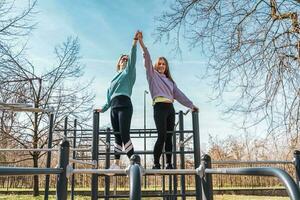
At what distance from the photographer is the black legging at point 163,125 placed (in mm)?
3359

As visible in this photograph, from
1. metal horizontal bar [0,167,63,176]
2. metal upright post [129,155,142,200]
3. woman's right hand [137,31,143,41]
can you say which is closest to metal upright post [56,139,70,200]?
metal horizontal bar [0,167,63,176]

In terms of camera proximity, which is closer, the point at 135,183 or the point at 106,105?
the point at 135,183

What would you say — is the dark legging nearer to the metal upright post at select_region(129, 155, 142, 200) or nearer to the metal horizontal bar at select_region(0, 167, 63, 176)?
the metal horizontal bar at select_region(0, 167, 63, 176)

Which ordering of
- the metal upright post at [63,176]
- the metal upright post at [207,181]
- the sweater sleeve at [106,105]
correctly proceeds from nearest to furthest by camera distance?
the metal upright post at [63,176] → the metal upright post at [207,181] → the sweater sleeve at [106,105]

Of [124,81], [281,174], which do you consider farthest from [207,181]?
[124,81]

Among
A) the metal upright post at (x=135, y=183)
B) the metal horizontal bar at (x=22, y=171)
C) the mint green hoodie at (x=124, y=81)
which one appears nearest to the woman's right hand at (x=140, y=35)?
the mint green hoodie at (x=124, y=81)

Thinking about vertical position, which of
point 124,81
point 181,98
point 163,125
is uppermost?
point 124,81

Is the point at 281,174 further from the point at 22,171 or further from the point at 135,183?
the point at 22,171

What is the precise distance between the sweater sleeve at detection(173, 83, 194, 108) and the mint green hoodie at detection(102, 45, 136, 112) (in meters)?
0.55

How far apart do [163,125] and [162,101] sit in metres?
0.29

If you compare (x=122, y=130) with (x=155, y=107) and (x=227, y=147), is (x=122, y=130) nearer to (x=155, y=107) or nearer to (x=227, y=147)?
(x=155, y=107)

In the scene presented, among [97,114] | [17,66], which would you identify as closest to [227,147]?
[17,66]

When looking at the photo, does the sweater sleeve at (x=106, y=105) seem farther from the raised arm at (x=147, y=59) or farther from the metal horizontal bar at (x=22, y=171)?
the metal horizontal bar at (x=22, y=171)

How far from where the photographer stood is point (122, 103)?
3.46 meters
